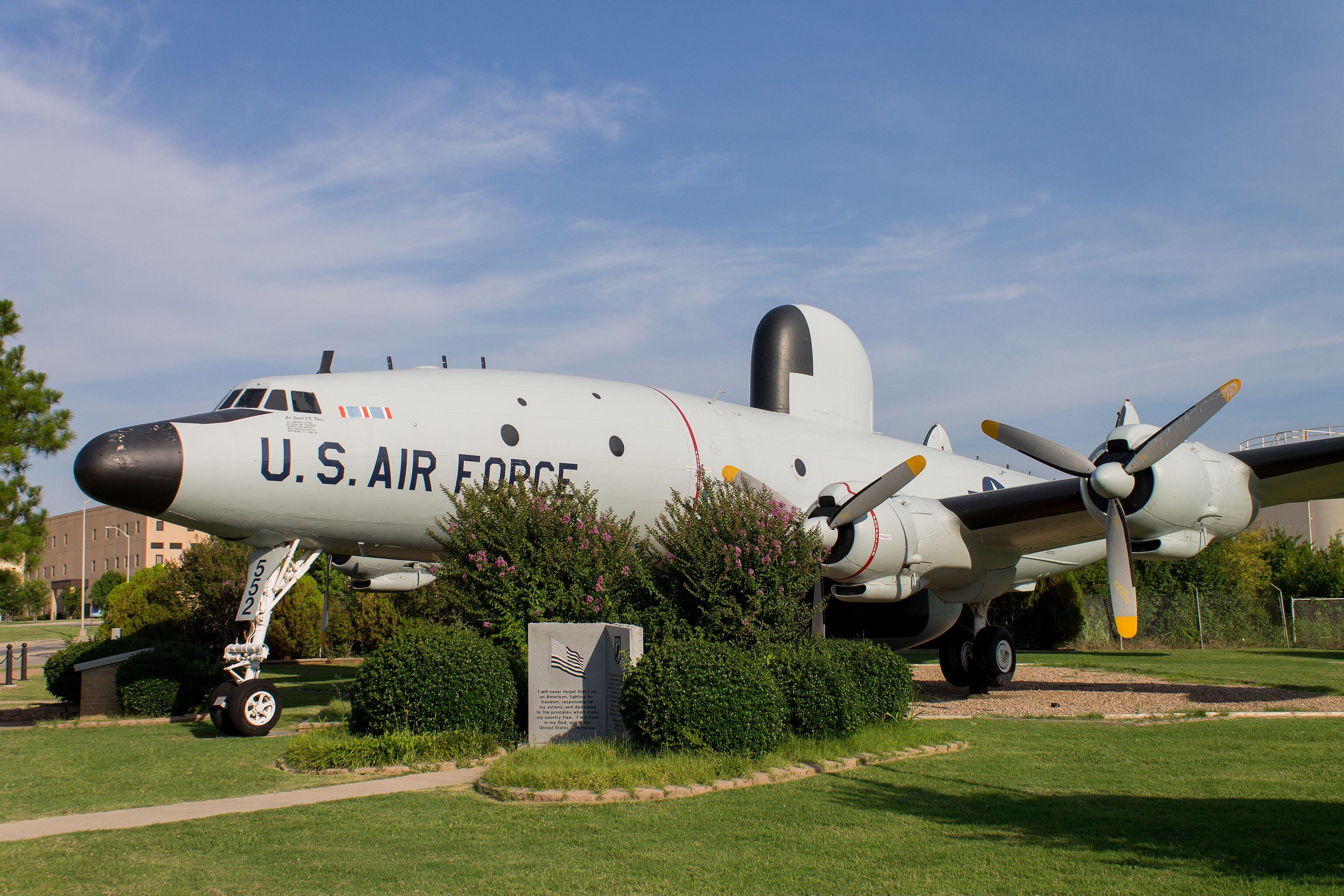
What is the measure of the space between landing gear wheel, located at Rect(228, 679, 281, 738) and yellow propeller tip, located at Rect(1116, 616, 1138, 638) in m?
11.9

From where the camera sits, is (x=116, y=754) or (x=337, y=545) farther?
(x=337, y=545)

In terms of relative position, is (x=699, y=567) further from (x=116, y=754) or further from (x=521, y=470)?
(x=116, y=754)

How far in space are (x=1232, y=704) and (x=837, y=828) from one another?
11.6 meters

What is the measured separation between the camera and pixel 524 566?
14383 millimetres

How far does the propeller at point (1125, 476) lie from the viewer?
14.4m

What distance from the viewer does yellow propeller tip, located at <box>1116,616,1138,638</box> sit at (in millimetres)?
14375

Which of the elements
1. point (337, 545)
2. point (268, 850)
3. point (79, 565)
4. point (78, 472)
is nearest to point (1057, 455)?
point (337, 545)

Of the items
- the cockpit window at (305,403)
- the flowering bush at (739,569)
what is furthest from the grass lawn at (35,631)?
the flowering bush at (739,569)

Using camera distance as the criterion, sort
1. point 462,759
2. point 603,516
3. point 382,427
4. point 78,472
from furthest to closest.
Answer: point 603,516
point 382,427
point 78,472
point 462,759

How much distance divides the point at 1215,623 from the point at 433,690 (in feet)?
112

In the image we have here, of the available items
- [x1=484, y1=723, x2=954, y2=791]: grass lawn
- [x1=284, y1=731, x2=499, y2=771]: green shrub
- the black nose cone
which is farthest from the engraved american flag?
the black nose cone

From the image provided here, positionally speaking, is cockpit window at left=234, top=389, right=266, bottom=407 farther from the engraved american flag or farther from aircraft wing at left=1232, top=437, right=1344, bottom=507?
aircraft wing at left=1232, top=437, right=1344, bottom=507

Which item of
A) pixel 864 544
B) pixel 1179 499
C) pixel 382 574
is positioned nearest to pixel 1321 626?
pixel 1179 499

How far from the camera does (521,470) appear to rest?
15.2m
